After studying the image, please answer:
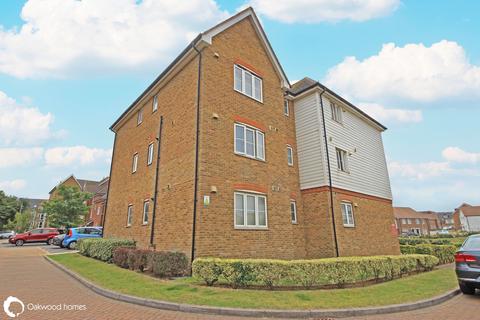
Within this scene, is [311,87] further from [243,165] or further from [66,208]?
[66,208]

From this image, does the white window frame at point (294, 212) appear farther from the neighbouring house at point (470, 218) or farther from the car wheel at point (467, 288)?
the neighbouring house at point (470, 218)

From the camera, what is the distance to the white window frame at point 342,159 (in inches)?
639

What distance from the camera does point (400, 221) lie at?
7412 cm

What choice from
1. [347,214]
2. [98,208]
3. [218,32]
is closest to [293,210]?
[347,214]

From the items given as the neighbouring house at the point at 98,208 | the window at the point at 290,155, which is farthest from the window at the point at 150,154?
the neighbouring house at the point at 98,208

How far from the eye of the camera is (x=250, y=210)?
11383 mm

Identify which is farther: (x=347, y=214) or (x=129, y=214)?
(x=129, y=214)

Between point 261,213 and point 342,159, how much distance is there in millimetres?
7589

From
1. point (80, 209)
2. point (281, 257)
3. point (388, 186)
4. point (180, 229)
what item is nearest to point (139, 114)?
point (180, 229)

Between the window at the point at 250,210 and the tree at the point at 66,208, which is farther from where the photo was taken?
the tree at the point at 66,208

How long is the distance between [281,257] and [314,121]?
8.02m

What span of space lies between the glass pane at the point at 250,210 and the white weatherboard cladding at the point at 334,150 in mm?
4895

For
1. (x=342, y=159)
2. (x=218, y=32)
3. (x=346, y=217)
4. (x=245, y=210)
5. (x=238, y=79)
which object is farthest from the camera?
(x=342, y=159)

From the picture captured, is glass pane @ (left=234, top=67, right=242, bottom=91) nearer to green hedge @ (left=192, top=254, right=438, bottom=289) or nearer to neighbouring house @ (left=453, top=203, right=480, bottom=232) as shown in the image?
green hedge @ (left=192, top=254, right=438, bottom=289)
